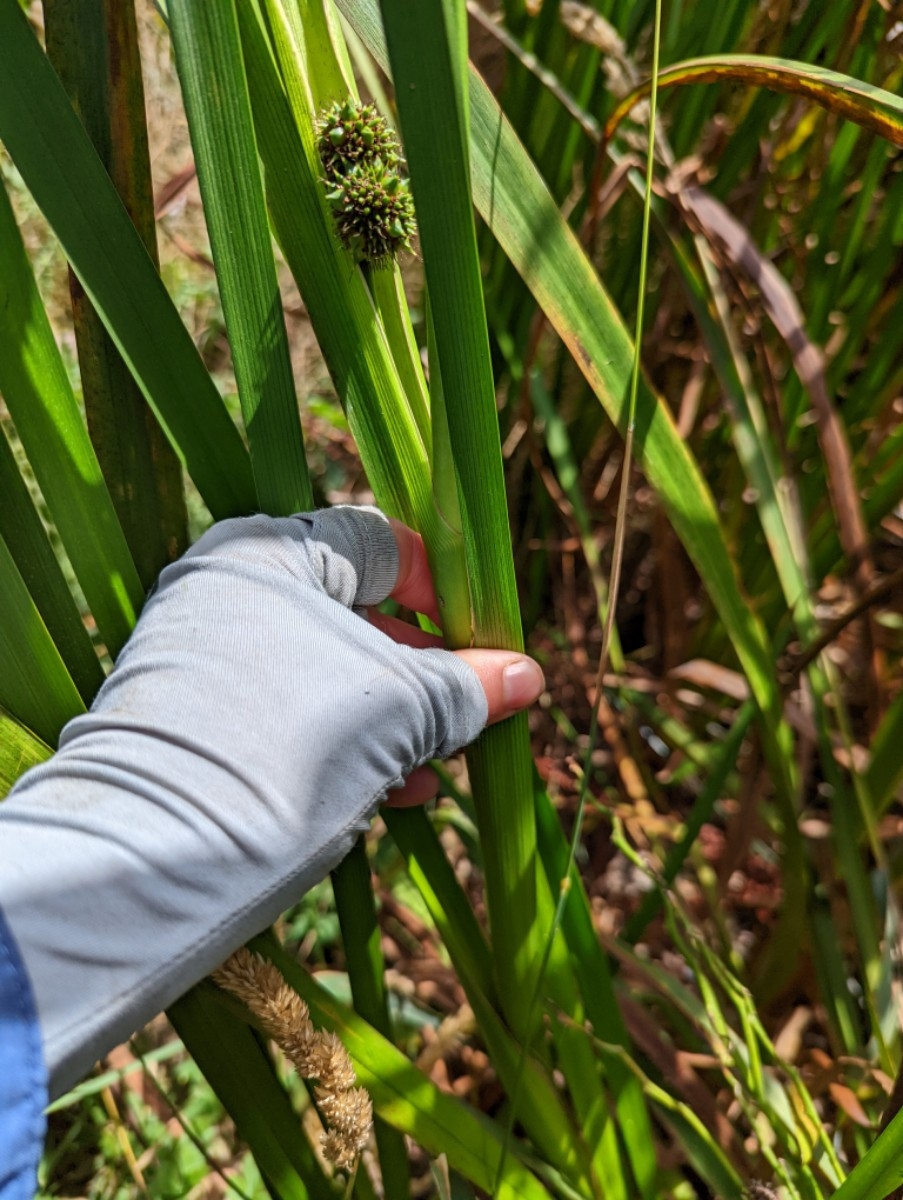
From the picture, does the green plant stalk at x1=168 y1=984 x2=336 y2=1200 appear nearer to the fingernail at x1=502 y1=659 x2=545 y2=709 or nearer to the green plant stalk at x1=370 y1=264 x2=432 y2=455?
the fingernail at x1=502 y1=659 x2=545 y2=709

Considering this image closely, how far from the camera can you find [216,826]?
543 mm

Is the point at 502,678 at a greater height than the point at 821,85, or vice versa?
the point at 821,85

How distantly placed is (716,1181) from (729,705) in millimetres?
668

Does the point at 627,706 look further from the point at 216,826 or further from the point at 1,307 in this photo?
the point at 1,307

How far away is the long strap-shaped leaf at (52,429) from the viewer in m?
0.52

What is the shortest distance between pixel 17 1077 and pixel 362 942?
28 centimetres

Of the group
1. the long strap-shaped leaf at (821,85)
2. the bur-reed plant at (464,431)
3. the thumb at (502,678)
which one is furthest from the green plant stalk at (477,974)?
the long strap-shaped leaf at (821,85)

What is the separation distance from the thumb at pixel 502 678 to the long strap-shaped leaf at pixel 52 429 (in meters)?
0.28

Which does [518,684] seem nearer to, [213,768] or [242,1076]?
[213,768]

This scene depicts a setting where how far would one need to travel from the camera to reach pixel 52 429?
0.54m

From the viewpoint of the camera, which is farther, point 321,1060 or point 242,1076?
point 242,1076

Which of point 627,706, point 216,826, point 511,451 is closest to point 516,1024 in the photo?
point 216,826

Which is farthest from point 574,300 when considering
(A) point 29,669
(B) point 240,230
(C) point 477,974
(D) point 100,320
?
(C) point 477,974

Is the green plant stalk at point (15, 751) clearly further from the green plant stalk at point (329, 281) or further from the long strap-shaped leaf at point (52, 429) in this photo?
the green plant stalk at point (329, 281)
